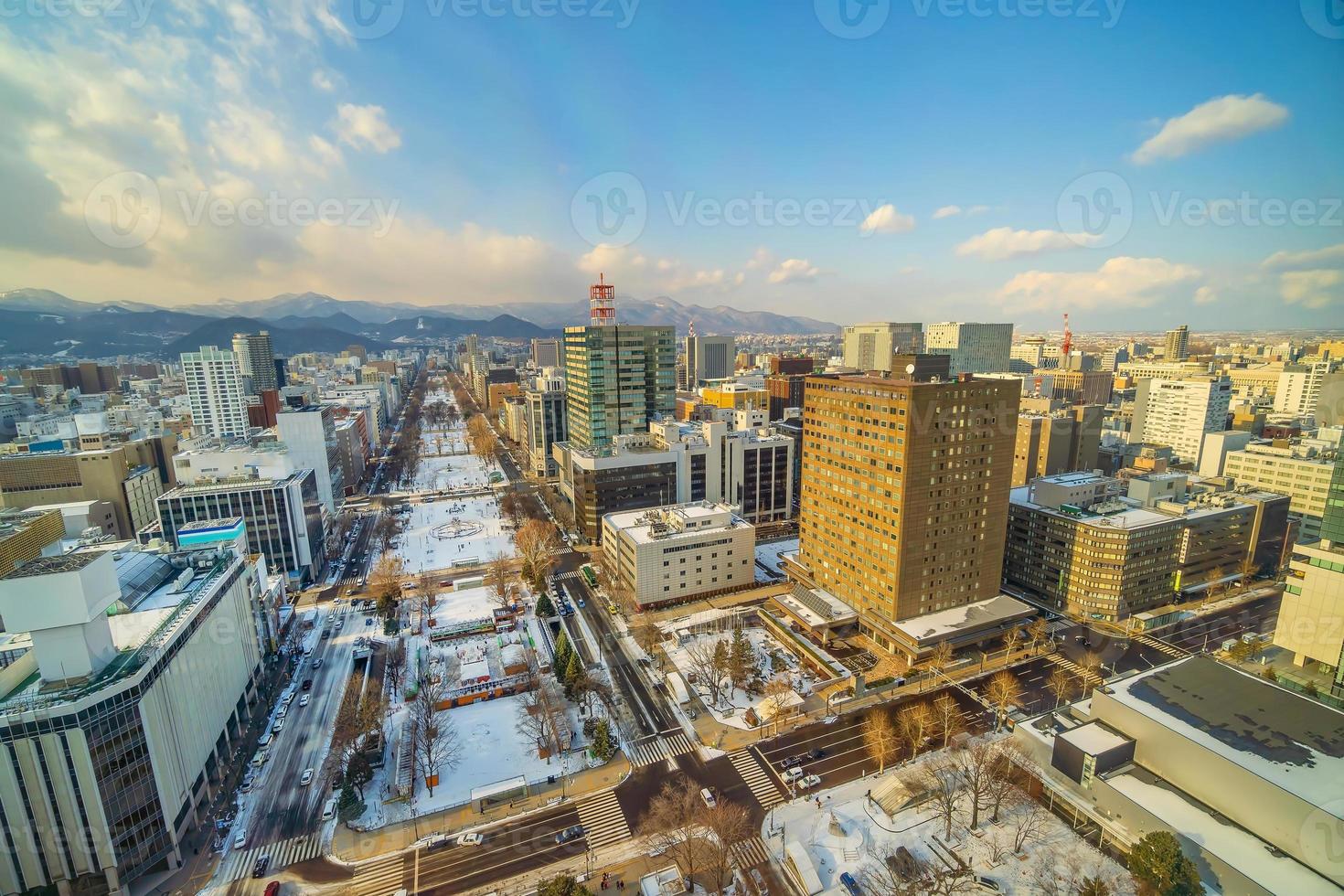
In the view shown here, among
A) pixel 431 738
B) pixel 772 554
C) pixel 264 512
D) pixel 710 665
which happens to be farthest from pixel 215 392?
pixel 710 665

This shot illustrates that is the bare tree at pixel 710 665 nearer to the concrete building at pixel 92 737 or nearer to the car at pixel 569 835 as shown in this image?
the car at pixel 569 835

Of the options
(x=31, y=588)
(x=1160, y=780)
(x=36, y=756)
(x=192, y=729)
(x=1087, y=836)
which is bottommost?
(x=1087, y=836)

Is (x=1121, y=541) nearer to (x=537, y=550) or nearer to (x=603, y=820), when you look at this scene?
(x=603, y=820)

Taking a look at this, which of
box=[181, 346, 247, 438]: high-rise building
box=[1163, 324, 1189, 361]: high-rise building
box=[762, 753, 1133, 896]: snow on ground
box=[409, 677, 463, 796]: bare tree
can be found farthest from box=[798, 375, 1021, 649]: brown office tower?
box=[1163, 324, 1189, 361]: high-rise building

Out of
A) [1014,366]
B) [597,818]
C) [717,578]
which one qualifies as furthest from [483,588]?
[1014,366]

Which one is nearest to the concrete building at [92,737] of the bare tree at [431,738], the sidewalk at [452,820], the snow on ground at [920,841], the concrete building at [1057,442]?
the sidewalk at [452,820]

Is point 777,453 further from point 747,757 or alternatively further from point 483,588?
point 747,757
